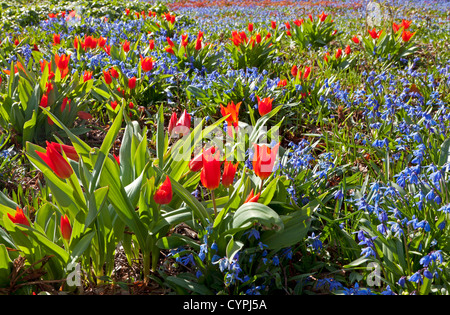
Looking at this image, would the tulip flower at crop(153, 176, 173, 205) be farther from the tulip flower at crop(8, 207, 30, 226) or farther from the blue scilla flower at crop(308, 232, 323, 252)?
the blue scilla flower at crop(308, 232, 323, 252)

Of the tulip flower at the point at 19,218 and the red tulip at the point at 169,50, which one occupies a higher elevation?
the red tulip at the point at 169,50

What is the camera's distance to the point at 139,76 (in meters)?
3.51

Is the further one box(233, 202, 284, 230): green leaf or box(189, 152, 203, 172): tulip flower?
box(189, 152, 203, 172): tulip flower

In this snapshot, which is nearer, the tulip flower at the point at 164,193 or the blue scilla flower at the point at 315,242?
the tulip flower at the point at 164,193

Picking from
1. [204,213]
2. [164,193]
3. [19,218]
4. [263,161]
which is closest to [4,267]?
[19,218]

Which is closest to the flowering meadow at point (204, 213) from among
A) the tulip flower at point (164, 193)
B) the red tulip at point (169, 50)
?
the tulip flower at point (164, 193)

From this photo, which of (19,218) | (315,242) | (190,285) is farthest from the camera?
(315,242)

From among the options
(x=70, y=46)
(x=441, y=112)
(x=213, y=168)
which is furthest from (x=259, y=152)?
(x=70, y=46)

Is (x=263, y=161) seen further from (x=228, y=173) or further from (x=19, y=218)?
(x=19, y=218)

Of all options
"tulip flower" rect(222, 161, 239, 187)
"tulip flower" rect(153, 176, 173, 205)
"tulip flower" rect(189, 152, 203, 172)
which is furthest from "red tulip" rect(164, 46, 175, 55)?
"tulip flower" rect(153, 176, 173, 205)

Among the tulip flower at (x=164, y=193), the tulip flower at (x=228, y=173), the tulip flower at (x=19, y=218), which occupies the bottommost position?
the tulip flower at (x=19, y=218)

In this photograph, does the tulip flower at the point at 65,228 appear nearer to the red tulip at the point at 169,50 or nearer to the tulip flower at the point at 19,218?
the tulip flower at the point at 19,218

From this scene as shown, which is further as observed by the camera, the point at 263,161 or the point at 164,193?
the point at 263,161
